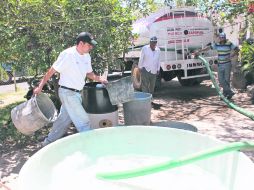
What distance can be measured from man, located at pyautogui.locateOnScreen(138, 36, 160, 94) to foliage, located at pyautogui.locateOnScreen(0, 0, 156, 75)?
1519mm

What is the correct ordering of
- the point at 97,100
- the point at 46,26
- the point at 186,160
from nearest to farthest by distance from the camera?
the point at 186,160
the point at 97,100
the point at 46,26

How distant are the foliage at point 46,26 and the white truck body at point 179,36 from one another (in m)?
3.59

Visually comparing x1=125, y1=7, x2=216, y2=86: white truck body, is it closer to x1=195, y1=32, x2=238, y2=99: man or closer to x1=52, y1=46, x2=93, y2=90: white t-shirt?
x1=195, y1=32, x2=238, y2=99: man

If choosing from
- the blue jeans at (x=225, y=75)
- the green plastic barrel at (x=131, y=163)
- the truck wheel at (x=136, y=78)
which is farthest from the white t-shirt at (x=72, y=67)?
the truck wheel at (x=136, y=78)

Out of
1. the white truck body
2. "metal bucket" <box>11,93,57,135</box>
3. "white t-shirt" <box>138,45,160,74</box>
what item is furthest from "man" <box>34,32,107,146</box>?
the white truck body

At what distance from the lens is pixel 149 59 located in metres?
8.22

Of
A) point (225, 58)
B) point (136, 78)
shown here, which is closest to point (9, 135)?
point (136, 78)

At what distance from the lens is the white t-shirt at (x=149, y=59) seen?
26.9 ft

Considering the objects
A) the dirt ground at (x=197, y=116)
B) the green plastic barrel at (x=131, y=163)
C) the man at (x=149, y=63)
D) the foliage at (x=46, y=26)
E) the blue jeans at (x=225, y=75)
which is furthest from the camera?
the blue jeans at (x=225, y=75)

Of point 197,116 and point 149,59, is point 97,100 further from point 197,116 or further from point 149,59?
point 197,116

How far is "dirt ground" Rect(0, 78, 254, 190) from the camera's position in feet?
17.6

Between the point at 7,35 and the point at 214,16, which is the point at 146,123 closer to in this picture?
the point at 7,35

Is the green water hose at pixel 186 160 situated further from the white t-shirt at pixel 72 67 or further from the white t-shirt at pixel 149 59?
the white t-shirt at pixel 149 59

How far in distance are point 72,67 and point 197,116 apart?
149 inches
